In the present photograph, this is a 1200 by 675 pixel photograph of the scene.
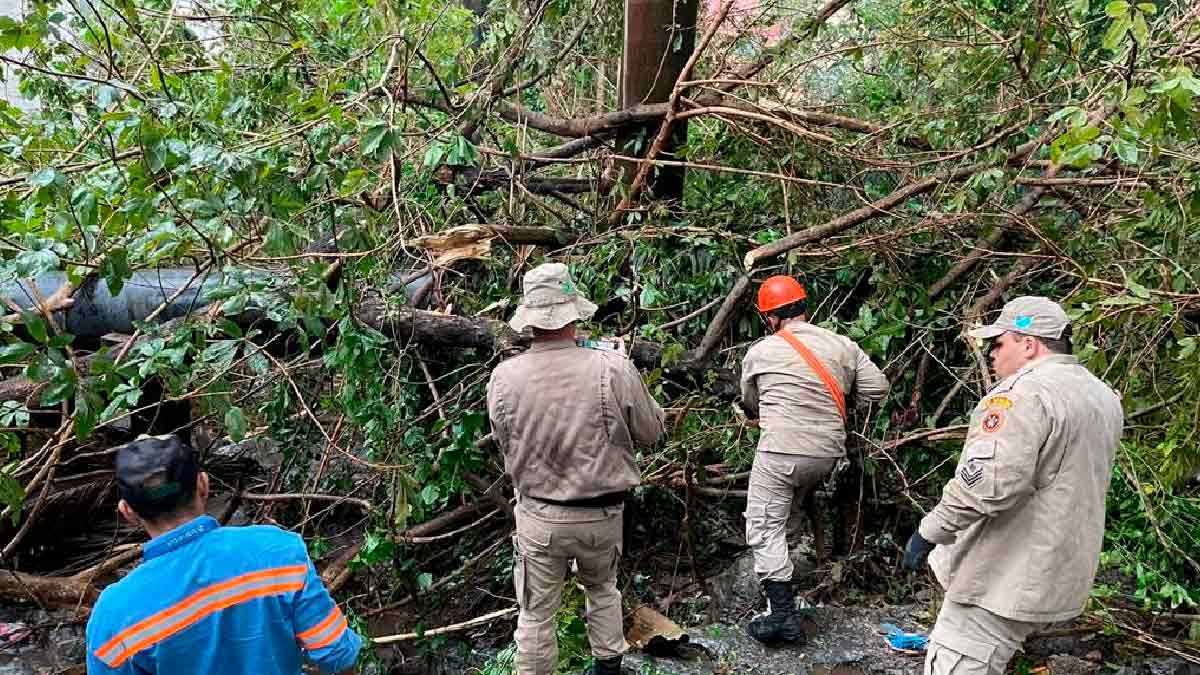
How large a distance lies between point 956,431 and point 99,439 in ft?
16.5

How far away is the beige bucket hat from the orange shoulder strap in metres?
1.27

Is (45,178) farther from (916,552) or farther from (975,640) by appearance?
(975,640)

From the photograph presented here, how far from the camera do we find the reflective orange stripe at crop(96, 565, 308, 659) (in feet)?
6.26

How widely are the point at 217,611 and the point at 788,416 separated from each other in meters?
2.91

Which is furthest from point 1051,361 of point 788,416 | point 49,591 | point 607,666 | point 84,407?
point 49,591

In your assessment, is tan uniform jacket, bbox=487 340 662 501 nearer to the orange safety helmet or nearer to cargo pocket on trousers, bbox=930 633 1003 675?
the orange safety helmet

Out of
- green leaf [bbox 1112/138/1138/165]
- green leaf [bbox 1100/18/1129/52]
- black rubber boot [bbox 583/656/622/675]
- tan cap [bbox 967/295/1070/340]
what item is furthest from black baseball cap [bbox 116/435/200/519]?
green leaf [bbox 1112/138/1138/165]

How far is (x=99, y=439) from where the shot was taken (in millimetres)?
5219

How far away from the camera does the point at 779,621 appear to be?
4266mm

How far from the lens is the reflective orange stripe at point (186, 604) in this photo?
6.26 ft

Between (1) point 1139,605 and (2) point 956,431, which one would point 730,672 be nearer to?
(2) point 956,431

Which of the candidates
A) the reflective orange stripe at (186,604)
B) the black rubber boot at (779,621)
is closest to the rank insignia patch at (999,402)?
Answer: the black rubber boot at (779,621)

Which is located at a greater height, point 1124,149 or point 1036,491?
point 1124,149

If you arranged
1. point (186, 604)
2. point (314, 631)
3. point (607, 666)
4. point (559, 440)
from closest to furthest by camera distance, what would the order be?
point (186, 604) → point (314, 631) → point (559, 440) → point (607, 666)
